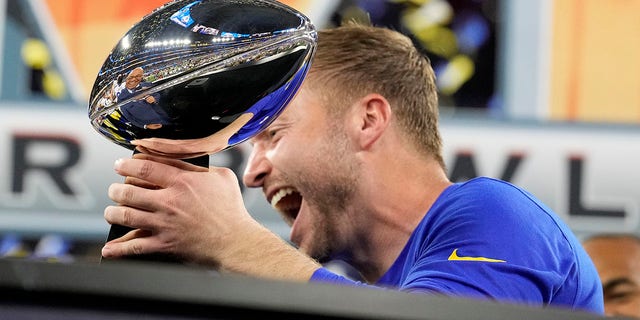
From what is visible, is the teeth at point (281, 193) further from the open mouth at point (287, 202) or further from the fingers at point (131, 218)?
the fingers at point (131, 218)

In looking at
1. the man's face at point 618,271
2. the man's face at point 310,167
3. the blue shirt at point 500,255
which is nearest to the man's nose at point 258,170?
the man's face at point 310,167

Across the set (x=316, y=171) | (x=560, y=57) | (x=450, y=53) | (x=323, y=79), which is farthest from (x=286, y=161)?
(x=560, y=57)

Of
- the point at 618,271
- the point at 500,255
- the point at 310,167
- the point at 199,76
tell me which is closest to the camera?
the point at 199,76

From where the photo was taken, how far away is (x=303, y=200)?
1511 mm

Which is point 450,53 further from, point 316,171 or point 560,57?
point 316,171

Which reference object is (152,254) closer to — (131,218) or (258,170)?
(131,218)

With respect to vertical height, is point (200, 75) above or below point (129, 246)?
above

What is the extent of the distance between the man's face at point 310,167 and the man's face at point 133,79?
2.01 ft

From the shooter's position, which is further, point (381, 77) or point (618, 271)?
point (618, 271)

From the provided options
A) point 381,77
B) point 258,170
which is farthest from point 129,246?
point 381,77

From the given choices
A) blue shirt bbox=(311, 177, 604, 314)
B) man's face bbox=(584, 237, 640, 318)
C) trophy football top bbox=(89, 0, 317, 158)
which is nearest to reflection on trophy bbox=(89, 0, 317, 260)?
trophy football top bbox=(89, 0, 317, 158)

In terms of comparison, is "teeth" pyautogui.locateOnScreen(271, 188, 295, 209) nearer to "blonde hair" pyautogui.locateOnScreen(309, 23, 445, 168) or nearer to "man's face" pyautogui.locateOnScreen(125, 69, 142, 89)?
"blonde hair" pyautogui.locateOnScreen(309, 23, 445, 168)

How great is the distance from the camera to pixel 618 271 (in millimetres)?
2477

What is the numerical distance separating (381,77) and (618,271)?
1.20m
